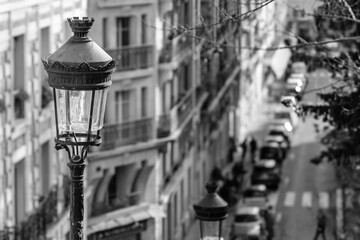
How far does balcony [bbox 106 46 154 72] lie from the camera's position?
44.7 m

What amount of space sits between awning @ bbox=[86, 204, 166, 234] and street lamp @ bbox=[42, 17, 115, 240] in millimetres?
30154

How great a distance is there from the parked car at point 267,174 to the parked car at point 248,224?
10.4 m

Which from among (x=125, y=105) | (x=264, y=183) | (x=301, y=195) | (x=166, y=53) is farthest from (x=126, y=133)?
(x=301, y=195)

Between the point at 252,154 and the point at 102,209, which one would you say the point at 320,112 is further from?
the point at 252,154

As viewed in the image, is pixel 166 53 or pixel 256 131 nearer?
pixel 166 53

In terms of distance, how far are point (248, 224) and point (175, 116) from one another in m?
5.14

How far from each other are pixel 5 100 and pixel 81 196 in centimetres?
1943

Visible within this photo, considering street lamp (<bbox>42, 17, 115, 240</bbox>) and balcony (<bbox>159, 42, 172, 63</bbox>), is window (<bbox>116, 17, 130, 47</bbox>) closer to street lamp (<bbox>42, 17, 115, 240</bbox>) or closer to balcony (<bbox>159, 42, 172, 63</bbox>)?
balcony (<bbox>159, 42, 172, 63</bbox>)

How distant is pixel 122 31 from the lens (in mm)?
45562

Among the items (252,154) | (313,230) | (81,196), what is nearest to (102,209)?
(313,230)

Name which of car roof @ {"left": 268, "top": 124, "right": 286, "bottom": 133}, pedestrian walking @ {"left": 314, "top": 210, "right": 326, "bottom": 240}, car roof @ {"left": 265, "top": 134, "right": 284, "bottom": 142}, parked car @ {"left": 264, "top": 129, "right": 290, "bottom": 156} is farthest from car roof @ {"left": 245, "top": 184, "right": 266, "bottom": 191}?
car roof @ {"left": 268, "top": 124, "right": 286, "bottom": 133}

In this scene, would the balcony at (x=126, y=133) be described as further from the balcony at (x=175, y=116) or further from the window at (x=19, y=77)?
the window at (x=19, y=77)

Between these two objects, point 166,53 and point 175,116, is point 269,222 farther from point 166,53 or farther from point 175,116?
point 166,53

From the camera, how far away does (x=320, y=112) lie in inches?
1022
